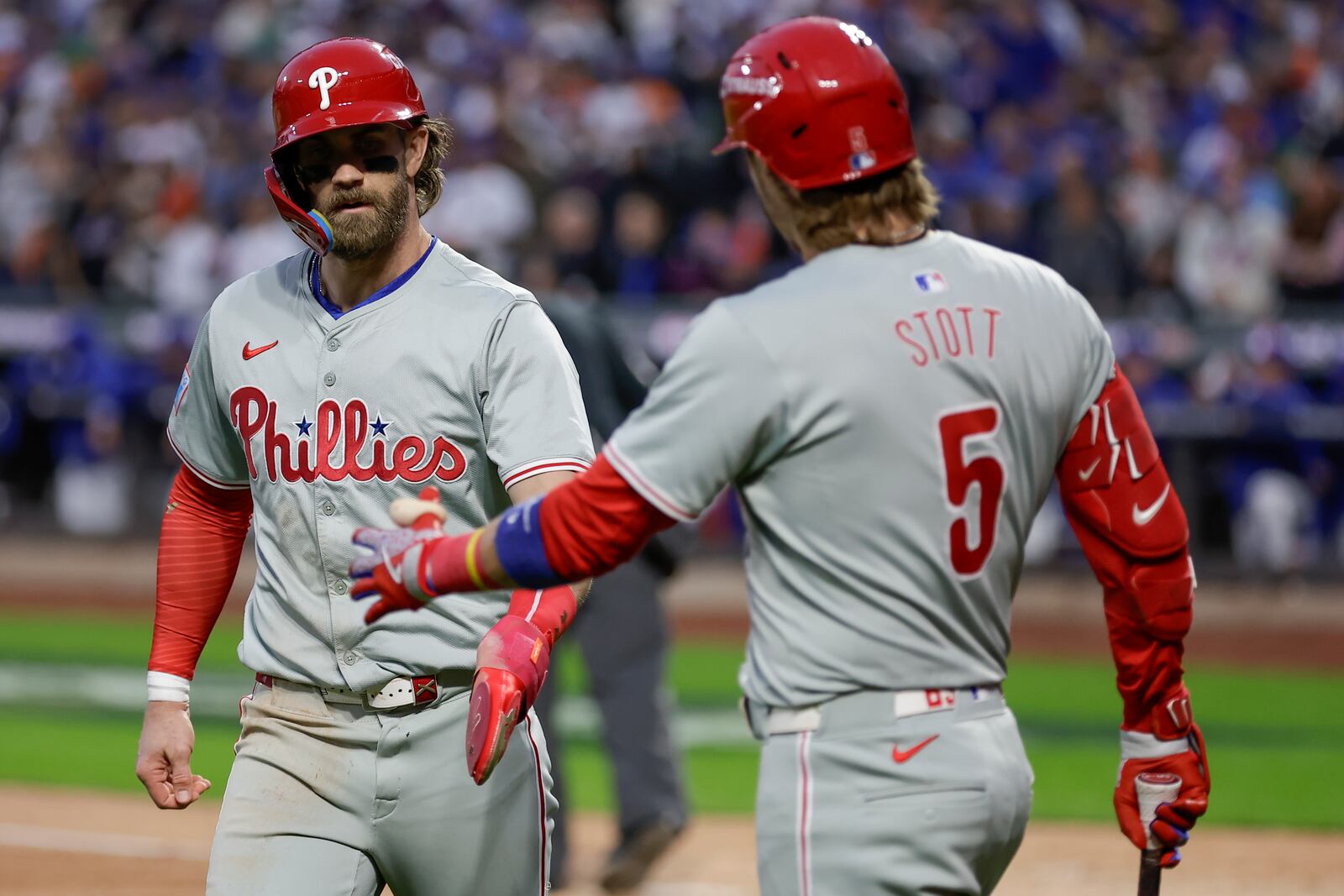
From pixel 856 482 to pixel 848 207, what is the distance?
0.46 m

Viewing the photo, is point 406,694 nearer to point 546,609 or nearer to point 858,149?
point 546,609

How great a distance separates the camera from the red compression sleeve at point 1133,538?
315 cm

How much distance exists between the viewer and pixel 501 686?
3260 mm

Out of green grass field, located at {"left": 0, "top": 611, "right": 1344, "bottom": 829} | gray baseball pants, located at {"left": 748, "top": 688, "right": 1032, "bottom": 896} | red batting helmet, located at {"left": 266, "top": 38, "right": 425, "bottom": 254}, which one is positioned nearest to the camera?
gray baseball pants, located at {"left": 748, "top": 688, "right": 1032, "bottom": 896}

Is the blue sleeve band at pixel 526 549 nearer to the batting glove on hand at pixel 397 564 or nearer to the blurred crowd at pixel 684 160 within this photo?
the batting glove on hand at pixel 397 564

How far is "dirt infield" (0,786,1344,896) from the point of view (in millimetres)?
6902

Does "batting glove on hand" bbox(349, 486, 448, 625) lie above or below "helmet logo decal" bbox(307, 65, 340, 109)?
below

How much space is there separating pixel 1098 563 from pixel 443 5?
1722 cm

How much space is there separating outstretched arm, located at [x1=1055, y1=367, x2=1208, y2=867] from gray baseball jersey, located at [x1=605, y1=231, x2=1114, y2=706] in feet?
0.64

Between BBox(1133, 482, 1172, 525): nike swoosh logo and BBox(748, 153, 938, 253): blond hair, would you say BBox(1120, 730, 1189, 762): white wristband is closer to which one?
BBox(1133, 482, 1172, 525): nike swoosh logo

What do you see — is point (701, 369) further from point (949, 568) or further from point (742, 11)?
point (742, 11)

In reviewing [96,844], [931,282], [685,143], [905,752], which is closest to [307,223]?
[931,282]

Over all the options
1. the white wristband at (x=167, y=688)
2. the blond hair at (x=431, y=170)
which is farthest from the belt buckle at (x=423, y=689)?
the blond hair at (x=431, y=170)

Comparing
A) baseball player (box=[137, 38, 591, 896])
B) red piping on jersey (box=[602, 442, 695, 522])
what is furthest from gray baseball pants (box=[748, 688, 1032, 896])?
baseball player (box=[137, 38, 591, 896])
